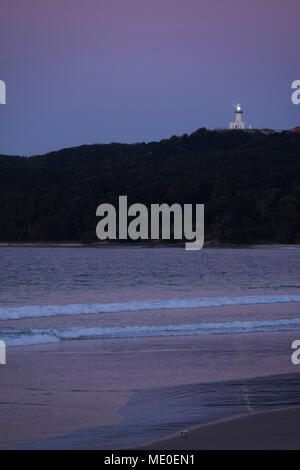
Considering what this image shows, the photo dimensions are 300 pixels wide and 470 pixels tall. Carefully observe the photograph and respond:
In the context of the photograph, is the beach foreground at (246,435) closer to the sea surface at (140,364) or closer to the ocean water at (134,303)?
the sea surface at (140,364)

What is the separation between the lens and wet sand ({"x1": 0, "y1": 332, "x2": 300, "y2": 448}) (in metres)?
11.0

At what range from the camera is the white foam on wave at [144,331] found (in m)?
20.0

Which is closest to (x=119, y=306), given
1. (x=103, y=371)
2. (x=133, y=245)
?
(x=103, y=371)

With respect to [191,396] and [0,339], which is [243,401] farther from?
[0,339]

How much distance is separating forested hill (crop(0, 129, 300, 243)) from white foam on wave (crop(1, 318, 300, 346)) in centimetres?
12136

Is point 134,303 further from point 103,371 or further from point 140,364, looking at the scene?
point 103,371

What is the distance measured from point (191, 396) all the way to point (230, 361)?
4.16 metres

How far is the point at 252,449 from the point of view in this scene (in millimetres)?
9102

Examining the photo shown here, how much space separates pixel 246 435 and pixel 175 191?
157 metres

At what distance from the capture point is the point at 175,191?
166m

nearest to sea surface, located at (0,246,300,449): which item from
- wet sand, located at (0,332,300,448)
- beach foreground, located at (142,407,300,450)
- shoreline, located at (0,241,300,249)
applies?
wet sand, located at (0,332,300,448)

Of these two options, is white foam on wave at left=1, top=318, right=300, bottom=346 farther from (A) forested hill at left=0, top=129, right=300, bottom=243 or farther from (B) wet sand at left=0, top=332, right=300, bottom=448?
(A) forested hill at left=0, top=129, right=300, bottom=243

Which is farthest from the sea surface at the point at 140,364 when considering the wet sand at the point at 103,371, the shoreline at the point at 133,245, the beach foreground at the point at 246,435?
the shoreline at the point at 133,245

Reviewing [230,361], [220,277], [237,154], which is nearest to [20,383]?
[230,361]
